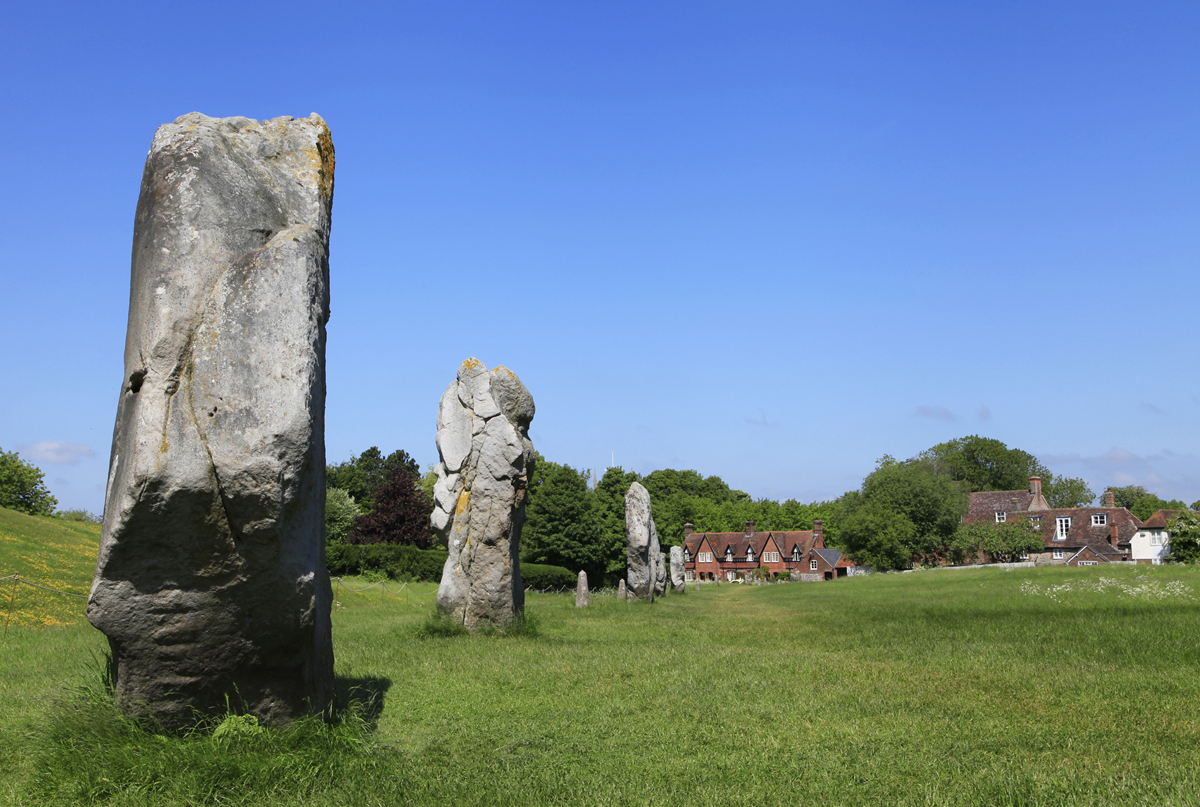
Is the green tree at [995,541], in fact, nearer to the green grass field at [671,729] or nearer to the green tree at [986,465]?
the green tree at [986,465]

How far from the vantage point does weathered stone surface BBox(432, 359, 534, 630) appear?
13836 mm

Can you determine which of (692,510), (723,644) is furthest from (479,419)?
(692,510)

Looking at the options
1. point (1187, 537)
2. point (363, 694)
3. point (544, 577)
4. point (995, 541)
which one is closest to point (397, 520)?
point (544, 577)

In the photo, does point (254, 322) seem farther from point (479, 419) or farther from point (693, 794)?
point (479, 419)

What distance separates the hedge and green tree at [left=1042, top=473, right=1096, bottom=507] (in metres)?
82.6

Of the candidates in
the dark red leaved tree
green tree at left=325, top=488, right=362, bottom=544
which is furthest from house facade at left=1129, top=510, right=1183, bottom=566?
green tree at left=325, top=488, right=362, bottom=544

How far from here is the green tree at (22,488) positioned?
123 ft

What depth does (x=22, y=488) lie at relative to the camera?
38.9m

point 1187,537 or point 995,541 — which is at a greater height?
point 1187,537

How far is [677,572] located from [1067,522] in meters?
52.8

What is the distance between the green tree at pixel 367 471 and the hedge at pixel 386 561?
31022mm

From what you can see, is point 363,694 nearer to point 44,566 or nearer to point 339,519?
point 44,566

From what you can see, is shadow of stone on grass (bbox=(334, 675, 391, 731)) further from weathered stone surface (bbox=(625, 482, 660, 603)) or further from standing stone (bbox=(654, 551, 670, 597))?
standing stone (bbox=(654, 551, 670, 597))

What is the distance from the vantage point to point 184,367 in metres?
5.56
